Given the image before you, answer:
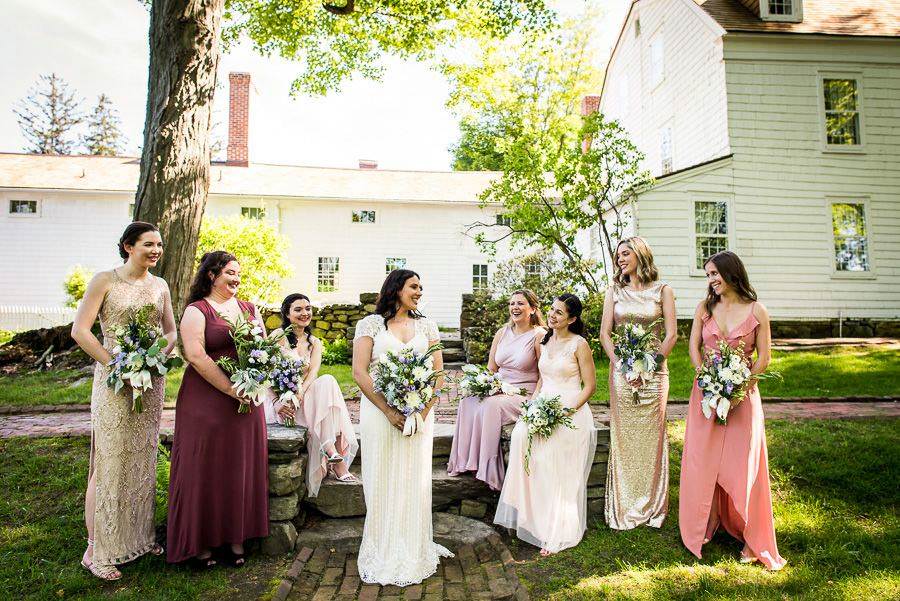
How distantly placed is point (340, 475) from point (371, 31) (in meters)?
12.8

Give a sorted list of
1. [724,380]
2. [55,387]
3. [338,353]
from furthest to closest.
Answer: [338,353] < [55,387] < [724,380]

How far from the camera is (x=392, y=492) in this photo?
13.3ft

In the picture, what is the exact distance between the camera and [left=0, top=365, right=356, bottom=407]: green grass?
838cm

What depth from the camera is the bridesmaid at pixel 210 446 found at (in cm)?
386

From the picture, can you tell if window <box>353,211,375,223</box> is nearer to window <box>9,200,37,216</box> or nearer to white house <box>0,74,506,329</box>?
white house <box>0,74,506,329</box>

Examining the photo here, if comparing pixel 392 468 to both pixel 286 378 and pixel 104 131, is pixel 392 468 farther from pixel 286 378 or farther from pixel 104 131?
pixel 104 131

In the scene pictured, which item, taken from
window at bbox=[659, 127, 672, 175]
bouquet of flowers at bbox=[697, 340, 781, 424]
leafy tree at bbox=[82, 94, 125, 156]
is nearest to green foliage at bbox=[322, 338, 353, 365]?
bouquet of flowers at bbox=[697, 340, 781, 424]

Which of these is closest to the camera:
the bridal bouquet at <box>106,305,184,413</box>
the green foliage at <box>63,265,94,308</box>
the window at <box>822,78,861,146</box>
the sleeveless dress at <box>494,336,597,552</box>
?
the bridal bouquet at <box>106,305,184,413</box>

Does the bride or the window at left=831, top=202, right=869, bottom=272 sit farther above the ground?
the window at left=831, top=202, right=869, bottom=272

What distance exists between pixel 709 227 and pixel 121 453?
562 inches

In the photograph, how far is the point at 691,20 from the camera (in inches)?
632

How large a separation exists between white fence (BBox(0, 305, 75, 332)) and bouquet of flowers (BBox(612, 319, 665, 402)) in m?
22.7

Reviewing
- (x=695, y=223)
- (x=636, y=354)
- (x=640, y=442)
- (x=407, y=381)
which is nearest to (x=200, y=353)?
(x=407, y=381)

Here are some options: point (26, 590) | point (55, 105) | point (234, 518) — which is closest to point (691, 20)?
point (234, 518)
